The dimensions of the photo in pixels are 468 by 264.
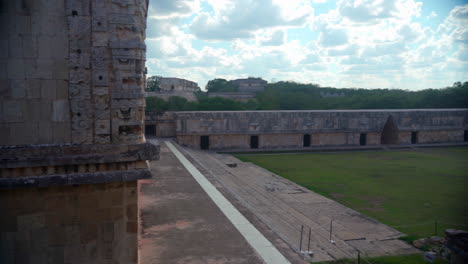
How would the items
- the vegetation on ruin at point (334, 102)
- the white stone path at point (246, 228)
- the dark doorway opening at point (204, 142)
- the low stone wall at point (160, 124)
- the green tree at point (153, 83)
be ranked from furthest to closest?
the green tree at point (153, 83) < the vegetation on ruin at point (334, 102) < the dark doorway opening at point (204, 142) < the low stone wall at point (160, 124) < the white stone path at point (246, 228)

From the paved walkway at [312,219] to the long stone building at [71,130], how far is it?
2.52 meters

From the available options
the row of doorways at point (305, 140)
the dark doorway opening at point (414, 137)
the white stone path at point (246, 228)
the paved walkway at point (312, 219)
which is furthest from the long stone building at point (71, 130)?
the dark doorway opening at point (414, 137)

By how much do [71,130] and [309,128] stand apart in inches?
683

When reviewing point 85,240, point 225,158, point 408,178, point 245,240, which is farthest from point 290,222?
point 225,158

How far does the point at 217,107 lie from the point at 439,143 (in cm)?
1447

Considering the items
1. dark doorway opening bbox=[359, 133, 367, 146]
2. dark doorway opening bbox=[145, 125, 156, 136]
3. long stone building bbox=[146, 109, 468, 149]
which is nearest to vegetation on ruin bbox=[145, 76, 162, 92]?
dark doorway opening bbox=[145, 125, 156, 136]

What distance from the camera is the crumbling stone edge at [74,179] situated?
329cm

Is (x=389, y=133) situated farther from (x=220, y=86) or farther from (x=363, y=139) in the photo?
(x=220, y=86)

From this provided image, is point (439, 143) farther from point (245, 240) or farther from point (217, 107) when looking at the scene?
point (245, 240)

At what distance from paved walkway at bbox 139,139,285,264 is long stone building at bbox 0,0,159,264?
3.56 feet

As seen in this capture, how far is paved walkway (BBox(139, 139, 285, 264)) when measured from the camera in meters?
4.61

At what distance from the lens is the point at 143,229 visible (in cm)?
552

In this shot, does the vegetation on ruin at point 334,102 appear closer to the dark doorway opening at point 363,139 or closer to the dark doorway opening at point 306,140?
the dark doorway opening at point 306,140

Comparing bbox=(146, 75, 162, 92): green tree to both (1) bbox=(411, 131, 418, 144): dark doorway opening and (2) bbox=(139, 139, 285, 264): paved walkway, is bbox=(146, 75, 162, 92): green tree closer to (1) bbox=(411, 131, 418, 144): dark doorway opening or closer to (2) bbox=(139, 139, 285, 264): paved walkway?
(1) bbox=(411, 131, 418, 144): dark doorway opening
